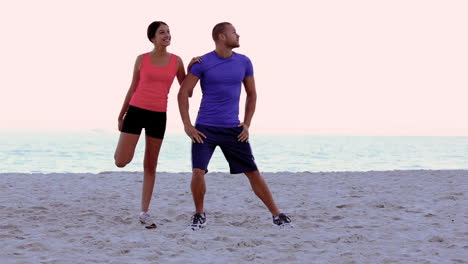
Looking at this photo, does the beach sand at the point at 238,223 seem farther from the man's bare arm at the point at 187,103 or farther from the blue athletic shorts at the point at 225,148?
the man's bare arm at the point at 187,103

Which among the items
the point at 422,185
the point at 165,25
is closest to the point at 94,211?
the point at 165,25

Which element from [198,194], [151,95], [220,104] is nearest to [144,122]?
[151,95]

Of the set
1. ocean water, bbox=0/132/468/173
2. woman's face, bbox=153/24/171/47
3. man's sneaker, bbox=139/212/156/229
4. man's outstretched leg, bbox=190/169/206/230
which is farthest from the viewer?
ocean water, bbox=0/132/468/173

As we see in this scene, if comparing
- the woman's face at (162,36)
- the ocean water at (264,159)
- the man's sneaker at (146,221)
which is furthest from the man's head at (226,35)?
the ocean water at (264,159)

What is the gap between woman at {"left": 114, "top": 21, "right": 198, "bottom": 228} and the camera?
5254mm

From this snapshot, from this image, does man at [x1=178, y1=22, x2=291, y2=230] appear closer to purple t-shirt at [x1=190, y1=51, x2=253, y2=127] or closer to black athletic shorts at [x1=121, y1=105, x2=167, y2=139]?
purple t-shirt at [x1=190, y1=51, x2=253, y2=127]

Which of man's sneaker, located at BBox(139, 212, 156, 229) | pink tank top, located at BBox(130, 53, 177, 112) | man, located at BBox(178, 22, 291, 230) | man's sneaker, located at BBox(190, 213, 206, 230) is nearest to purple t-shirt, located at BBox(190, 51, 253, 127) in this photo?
man, located at BBox(178, 22, 291, 230)

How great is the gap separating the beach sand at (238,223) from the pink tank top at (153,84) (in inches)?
47.0

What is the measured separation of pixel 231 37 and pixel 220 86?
0.44 metres

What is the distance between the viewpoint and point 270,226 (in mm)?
5957

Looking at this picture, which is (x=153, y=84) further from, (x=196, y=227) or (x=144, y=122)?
(x=196, y=227)

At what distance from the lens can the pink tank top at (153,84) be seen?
5.23 metres

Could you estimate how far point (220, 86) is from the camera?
517 centimetres

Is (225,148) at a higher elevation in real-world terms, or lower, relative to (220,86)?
lower
